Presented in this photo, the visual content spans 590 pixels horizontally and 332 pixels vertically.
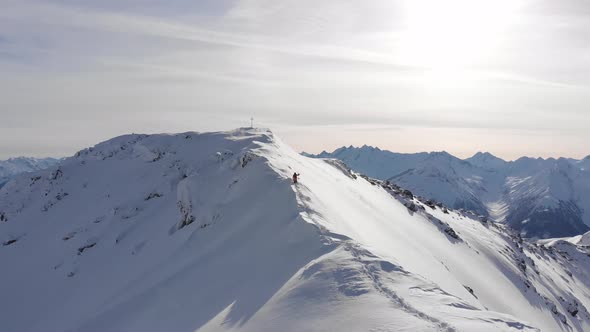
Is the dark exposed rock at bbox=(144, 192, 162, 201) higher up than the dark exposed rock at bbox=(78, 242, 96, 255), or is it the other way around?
the dark exposed rock at bbox=(144, 192, 162, 201)

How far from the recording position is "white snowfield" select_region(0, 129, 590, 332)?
1566cm

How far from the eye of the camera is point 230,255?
2342 centimetres

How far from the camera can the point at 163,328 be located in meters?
18.9

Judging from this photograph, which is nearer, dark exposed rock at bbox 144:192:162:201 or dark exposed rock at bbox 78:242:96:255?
dark exposed rock at bbox 78:242:96:255

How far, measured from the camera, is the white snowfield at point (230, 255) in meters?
15.7

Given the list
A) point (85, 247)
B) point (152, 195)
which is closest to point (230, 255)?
point (85, 247)

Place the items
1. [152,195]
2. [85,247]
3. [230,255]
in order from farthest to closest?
[152,195], [85,247], [230,255]

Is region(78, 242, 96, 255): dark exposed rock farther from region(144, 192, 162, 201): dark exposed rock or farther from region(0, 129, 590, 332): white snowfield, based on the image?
region(144, 192, 162, 201): dark exposed rock

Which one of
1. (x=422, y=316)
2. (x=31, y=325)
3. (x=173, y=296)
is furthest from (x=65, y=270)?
(x=422, y=316)

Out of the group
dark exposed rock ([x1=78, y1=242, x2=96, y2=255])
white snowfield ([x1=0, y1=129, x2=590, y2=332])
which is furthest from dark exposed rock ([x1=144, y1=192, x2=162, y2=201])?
dark exposed rock ([x1=78, y1=242, x2=96, y2=255])

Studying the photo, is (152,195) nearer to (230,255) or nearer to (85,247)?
(85,247)

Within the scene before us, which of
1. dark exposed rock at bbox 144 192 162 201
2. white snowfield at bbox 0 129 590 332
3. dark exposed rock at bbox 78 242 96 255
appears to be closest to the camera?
white snowfield at bbox 0 129 590 332

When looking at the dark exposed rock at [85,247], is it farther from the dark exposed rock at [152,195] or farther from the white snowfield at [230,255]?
the dark exposed rock at [152,195]

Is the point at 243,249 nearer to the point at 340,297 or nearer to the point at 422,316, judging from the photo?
the point at 340,297
